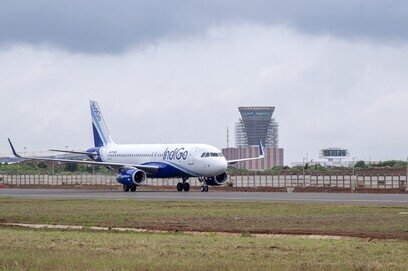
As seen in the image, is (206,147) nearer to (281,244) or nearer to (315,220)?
(315,220)

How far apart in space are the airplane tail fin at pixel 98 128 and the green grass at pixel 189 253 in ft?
205

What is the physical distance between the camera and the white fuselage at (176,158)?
263ft

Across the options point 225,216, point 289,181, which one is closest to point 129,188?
point 289,181

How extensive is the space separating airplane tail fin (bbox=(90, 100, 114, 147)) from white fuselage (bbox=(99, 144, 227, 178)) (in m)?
4.08

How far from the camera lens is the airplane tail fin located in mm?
93812

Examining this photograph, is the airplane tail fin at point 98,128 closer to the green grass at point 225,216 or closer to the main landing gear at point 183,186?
the main landing gear at point 183,186

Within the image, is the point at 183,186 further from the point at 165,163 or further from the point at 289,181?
the point at 289,181

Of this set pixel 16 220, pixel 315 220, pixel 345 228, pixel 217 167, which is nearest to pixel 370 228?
pixel 345 228

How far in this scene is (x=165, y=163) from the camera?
274 feet

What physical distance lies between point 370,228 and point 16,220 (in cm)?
1519

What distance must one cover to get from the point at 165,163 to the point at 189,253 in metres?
58.2

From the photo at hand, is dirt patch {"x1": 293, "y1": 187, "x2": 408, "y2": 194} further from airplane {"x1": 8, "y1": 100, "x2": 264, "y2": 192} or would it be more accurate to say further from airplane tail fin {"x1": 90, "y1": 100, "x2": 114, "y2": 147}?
airplane tail fin {"x1": 90, "y1": 100, "x2": 114, "y2": 147}

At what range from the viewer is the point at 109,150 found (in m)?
91.0

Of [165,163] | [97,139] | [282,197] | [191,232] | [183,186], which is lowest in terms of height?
[191,232]
